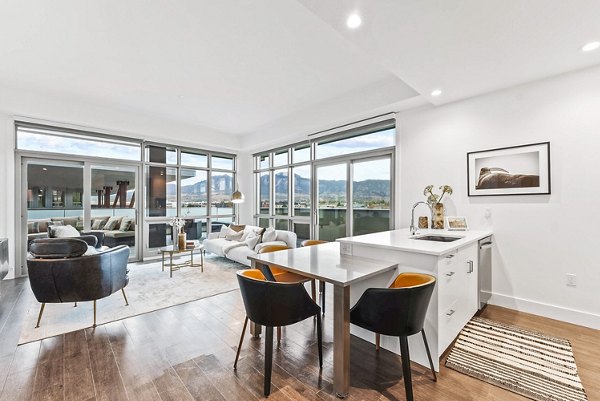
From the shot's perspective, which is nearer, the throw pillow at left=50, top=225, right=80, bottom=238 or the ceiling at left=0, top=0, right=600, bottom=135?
the ceiling at left=0, top=0, right=600, bottom=135

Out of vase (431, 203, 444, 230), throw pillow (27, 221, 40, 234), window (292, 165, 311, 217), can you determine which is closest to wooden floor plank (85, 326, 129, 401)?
throw pillow (27, 221, 40, 234)

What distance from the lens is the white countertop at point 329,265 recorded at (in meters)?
1.94

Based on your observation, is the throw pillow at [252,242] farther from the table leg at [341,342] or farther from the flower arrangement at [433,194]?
the table leg at [341,342]

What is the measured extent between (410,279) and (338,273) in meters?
0.60

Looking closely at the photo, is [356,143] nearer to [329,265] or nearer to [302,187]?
[302,187]

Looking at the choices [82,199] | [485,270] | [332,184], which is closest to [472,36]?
[485,270]

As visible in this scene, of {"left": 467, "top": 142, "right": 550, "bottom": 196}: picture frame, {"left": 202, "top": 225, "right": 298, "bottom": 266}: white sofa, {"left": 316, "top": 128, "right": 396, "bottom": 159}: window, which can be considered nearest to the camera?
{"left": 467, "top": 142, "right": 550, "bottom": 196}: picture frame

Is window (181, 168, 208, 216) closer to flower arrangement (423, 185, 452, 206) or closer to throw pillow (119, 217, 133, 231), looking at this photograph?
throw pillow (119, 217, 133, 231)

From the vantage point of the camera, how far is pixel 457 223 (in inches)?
144

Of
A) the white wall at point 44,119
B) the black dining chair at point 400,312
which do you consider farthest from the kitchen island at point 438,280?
the white wall at point 44,119

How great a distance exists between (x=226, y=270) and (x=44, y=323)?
2.59 m

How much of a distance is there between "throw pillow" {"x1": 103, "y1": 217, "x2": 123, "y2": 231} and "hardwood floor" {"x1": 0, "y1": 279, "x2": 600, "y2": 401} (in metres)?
3.00

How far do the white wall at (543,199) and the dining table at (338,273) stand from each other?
86.3 inches

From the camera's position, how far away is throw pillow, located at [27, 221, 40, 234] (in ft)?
16.4
